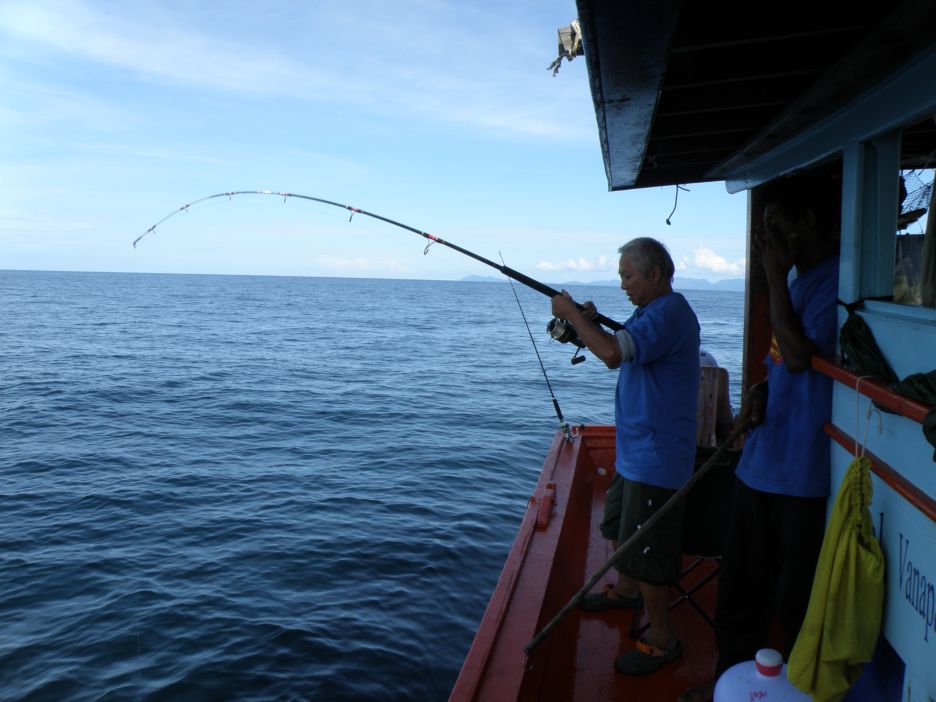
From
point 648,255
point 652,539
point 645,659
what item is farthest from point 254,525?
point 648,255

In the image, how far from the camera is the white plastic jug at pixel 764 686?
2416 mm

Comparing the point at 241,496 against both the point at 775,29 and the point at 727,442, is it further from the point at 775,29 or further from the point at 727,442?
the point at 775,29

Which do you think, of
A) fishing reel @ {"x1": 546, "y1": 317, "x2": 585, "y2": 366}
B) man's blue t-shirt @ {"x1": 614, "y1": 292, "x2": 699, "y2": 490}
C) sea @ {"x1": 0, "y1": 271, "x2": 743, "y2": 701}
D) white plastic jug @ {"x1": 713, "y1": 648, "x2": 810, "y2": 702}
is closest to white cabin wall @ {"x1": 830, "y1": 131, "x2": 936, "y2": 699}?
white plastic jug @ {"x1": 713, "y1": 648, "x2": 810, "y2": 702}

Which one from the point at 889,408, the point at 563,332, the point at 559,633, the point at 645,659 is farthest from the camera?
the point at 559,633

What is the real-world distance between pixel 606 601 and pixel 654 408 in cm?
138

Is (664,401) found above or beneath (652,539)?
above

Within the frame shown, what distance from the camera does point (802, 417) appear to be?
2.60m

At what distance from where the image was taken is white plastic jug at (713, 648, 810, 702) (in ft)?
7.93

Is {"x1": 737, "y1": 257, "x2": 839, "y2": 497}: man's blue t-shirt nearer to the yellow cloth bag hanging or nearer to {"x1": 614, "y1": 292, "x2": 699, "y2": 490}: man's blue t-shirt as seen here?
{"x1": 614, "y1": 292, "x2": 699, "y2": 490}: man's blue t-shirt

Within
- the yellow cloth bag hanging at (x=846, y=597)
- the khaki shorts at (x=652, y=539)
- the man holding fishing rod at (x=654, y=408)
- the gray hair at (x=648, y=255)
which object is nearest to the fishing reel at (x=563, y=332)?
the man holding fishing rod at (x=654, y=408)

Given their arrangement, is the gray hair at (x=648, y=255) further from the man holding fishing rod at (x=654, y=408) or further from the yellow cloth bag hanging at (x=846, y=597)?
the yellow cloth bag hanging at (x=846, y=597)

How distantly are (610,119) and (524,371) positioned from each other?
2169 cm

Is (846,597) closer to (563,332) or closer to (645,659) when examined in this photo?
(645,659)

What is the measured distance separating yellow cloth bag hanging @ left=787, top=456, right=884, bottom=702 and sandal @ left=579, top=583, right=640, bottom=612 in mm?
1907
